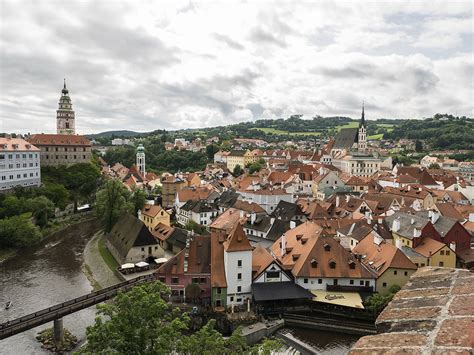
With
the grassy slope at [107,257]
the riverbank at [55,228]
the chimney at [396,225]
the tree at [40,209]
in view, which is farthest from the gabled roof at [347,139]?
the grassy slope at [107,257]

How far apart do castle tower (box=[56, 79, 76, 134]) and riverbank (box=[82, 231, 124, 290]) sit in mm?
66766

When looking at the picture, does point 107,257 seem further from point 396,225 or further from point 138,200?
point 396,225

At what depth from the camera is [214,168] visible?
12075 centimetres

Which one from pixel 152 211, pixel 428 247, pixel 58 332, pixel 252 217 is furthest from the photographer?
pixel 152 211

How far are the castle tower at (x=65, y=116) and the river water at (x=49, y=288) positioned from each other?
200ft

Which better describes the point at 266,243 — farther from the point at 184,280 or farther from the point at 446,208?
the point at 446,208

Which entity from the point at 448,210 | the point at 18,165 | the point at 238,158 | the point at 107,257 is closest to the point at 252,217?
the point at 107,257

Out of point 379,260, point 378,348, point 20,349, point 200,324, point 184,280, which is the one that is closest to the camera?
point 378,348

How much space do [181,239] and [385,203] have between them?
31.2m

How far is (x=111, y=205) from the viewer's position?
55312mm

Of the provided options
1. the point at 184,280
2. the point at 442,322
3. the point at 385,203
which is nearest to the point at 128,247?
the point at 184,280

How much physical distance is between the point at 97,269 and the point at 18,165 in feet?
112

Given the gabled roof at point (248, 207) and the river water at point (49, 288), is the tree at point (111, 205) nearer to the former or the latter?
the river water at point (49, 288)

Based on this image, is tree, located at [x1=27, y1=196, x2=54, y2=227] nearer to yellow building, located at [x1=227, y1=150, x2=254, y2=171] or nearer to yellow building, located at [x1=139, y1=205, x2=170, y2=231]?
yellow building, located at [x1=139, y1=205, x2=170, y2=231]
